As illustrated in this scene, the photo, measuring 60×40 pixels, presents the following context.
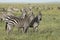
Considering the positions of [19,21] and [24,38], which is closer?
[24,38]

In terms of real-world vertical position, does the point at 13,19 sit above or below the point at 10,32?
above

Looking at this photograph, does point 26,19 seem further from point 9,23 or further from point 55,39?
point 55,39

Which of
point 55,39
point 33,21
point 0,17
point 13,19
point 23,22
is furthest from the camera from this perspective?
point 0,17

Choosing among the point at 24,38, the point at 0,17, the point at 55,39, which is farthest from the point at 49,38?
the point at 0,17

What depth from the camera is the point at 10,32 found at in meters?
13.6

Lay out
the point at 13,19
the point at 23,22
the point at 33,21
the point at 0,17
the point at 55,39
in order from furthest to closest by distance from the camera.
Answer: the point at 0,17 < the point at 33,21 < the point at 23,22 < the point at 13,19 < the point at 55,39

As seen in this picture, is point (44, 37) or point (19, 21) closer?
point (44, 37)

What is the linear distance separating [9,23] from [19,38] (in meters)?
1.40

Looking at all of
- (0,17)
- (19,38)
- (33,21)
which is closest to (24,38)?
(19,38)

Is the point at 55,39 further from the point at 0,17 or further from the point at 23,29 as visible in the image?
the point at 0,17

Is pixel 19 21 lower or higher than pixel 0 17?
higher

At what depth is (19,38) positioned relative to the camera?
39.2 feet

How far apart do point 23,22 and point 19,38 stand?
5.93 ft

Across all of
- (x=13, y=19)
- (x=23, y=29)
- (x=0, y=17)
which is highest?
(x=13, y=19)
